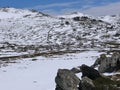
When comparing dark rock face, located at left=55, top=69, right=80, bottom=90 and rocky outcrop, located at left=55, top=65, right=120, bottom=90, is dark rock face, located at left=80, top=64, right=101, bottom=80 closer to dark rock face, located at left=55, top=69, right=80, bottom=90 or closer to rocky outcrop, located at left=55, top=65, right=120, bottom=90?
rocky outcrop, located at left=55, top=65, right=120, bottom=90

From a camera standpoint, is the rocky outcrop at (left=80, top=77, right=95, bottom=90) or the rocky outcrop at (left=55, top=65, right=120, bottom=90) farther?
the rocky outcrop at (left=55, top=65, right=120, bottom=90)

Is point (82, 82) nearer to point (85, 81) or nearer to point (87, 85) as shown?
point (85, 81)

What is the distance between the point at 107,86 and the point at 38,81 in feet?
48.7

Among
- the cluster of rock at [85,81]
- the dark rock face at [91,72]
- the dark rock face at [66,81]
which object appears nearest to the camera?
the cluster of rock at [85,81]

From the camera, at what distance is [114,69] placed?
4175 centimetres

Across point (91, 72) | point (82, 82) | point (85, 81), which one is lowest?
point (91, 72)

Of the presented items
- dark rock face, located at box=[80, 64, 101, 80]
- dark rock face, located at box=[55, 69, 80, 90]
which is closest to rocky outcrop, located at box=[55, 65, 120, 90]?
dark rock face, located at box=[55, 69, 80, 90]

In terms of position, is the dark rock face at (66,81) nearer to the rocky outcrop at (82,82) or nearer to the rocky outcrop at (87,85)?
the rocky outcrop at (82,82)

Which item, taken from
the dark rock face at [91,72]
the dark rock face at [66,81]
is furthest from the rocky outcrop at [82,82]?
the dark rock face at [91,72]

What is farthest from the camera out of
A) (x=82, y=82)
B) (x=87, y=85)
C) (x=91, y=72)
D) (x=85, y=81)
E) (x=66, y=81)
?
(x=91, y=72)

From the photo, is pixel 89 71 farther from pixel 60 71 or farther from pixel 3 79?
pixel 3 79

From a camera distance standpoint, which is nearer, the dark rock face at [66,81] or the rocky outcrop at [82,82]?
the rocky outcrop at [82,82]

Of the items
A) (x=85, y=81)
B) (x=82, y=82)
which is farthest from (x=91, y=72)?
(x=85, y=81)

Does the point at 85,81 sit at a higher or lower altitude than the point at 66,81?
higher
